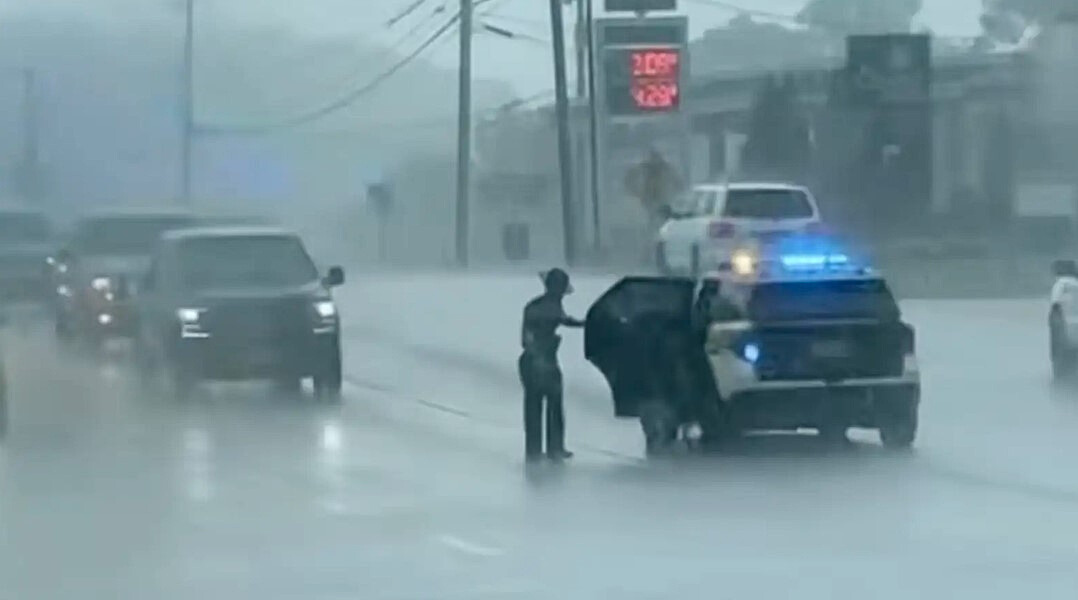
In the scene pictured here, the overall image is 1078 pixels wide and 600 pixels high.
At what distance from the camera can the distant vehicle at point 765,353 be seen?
2275 cm

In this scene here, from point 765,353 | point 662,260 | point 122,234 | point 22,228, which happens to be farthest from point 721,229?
point 765,353

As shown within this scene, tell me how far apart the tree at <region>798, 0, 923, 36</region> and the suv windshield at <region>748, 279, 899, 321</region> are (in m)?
79.7

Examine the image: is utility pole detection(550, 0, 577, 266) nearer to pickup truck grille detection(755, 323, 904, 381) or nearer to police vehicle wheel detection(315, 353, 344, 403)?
police vehicle wheel detection(315, 353, 344, 403)

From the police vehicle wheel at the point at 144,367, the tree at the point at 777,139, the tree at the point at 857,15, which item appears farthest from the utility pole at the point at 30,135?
the tree at the point at 857,15

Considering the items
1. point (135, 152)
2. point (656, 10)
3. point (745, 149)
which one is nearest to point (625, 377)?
point (656, 10)

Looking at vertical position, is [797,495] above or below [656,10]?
below

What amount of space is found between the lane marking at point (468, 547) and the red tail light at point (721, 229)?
2382 centimetres

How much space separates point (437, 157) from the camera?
3039 inches

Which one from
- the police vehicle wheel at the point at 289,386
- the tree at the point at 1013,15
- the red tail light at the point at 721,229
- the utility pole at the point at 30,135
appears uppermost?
the tree at the point at 1013,15

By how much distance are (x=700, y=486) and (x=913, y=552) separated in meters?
4.46

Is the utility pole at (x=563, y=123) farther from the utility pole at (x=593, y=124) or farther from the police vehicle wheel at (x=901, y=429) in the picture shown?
the police vehicle wheel at (x=901, y=429)

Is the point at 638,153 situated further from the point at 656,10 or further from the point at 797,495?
the point at 797,495

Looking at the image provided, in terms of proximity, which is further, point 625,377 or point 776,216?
point 776,216

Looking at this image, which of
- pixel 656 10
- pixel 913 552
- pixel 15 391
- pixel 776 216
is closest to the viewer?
pixel 913 552
